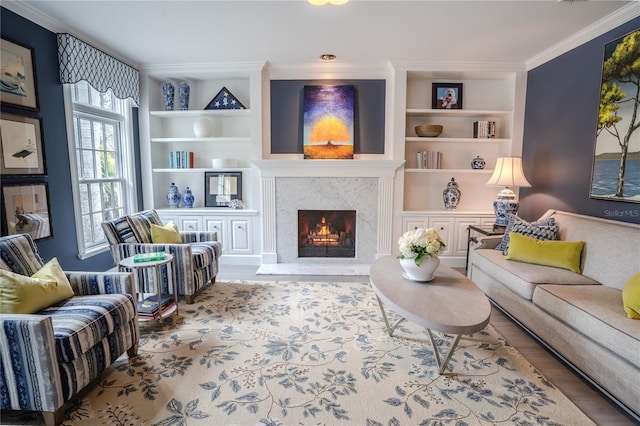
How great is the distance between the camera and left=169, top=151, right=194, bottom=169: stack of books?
15.1ft

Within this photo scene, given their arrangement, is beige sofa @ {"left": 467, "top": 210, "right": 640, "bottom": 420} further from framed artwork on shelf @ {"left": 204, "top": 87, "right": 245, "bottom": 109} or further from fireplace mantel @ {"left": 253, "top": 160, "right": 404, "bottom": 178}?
framed artwork on shelf @ {"left": 204, "top": 87, "right": 245, "bottom": 109}

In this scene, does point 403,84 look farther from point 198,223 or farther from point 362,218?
point 198,223

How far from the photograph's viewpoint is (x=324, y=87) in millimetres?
4383

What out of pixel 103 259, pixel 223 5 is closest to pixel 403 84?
pixel 223 5

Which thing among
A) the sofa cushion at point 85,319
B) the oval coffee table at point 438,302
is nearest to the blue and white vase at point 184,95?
the sofa cushion at point 85,319

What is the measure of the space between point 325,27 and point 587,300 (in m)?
3.06

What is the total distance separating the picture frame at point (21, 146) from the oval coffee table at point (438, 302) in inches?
120

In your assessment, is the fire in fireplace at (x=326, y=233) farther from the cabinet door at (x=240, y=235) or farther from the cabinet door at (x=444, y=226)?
the cabinet door at (x=444, y=226)

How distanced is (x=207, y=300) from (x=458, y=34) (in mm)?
3636

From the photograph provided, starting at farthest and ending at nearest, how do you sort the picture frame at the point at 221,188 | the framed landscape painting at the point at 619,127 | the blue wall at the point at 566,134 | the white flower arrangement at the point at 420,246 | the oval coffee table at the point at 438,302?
1. the picture frame at the point at 221,188
2. the blue wall at the point at 566,134
3. the framed landscape painting at the point at 619,127
4. the white flower arrangement at the point at 420,246
5. the oval coffee table at the point at 438,302

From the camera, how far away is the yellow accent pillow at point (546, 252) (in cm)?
283

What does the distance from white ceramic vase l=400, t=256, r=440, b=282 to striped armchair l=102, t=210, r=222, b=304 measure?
2004 mm

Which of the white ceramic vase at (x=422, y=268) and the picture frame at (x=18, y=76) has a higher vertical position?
the picture frame at (x=18, y=76)

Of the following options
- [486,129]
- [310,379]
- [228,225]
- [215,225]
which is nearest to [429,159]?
[486,129]
